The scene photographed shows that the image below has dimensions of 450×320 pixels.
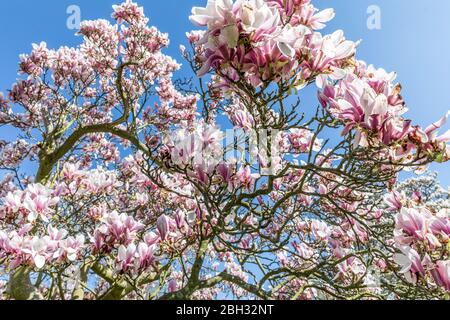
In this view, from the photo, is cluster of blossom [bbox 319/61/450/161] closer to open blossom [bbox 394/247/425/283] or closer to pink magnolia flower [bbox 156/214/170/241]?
open blossom [bbox 394/247/425/283]

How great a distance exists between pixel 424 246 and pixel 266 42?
4.65ft

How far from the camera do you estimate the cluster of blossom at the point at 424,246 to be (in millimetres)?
1748

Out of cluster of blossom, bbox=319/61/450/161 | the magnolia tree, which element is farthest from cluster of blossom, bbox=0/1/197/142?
cluster of blossom, bbox=319/61/450/161

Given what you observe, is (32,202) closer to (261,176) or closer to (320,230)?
(261,176)

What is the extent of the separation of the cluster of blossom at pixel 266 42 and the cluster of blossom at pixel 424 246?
38.0 inches

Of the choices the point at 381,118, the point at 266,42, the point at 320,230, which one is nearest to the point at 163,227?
the point at 266,42

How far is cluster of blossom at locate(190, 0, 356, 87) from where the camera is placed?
1571 millimetres

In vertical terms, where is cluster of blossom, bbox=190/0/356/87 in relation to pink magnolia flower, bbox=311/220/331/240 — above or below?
above

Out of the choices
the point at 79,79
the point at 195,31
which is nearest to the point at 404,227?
the point at 195,31

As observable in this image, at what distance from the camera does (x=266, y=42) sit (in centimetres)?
166

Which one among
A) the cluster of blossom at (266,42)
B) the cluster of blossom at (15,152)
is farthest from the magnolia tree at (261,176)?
the cluster of blossom at (15,152)

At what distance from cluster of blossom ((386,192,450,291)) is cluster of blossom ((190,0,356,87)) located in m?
0.97

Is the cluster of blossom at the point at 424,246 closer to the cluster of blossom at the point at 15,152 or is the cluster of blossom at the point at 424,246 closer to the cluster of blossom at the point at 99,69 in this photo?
the cluster of blossom at the point at 99,69

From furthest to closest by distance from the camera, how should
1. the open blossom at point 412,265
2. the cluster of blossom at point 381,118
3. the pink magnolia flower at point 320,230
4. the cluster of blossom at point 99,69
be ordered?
the cluster of blossom at point 99,69, the pink magnolia flower at point 320,230, the open blossom at point 412,265, the cluster of blossom at point 381,118
